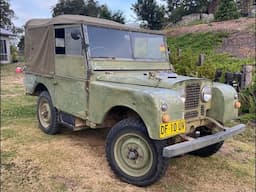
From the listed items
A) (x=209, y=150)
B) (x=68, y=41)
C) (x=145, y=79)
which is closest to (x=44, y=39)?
(x=68, y=41)

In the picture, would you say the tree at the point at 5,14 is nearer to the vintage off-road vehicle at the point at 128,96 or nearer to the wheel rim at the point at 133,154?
the vintage off-road vehicle at the point at 128,96

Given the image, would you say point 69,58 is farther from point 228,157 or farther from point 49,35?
point 228,157

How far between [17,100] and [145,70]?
552cm

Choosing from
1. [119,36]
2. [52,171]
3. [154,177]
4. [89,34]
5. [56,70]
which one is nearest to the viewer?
[154,177]

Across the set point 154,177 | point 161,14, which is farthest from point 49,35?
point 161,14

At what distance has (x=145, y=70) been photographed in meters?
4.75

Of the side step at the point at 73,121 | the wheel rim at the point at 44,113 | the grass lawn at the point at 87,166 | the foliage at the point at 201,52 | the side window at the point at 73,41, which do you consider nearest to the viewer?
the grass lawn at the point at 87,166

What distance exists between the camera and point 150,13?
24438mm

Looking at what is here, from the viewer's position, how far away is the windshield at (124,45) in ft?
14.4

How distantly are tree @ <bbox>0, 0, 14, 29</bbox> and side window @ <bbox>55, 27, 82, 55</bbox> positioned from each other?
29913mm

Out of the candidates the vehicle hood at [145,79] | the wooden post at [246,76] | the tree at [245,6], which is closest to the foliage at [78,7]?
the tree at [245,6]

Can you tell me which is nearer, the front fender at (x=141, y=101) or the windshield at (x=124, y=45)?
the front fender at (x=141, y=101)

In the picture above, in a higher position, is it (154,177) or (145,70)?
(145,70)

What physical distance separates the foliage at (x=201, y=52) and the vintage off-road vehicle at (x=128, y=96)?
2.37 metres
